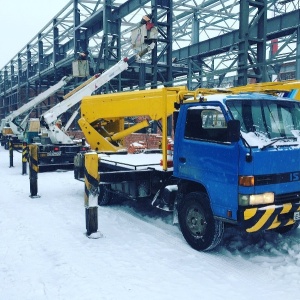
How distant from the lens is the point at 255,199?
4230 millimetres

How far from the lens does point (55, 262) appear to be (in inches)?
181

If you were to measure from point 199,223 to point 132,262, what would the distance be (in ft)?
3.70

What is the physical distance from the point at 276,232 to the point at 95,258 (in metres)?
3.09

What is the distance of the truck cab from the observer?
4227 millimetres

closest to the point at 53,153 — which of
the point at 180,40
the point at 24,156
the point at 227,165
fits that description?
the point at 24,156

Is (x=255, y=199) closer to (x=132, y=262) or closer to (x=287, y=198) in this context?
(x=287, y=198)

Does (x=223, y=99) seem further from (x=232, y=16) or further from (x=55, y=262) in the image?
(x=232, y=16)

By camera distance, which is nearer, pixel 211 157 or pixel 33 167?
pixel 211 157

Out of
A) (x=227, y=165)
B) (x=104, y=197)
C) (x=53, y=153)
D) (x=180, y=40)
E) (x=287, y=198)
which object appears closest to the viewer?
(x=227, y=165)

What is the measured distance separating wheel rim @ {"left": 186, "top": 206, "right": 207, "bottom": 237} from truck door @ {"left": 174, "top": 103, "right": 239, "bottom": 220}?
13.2 inches

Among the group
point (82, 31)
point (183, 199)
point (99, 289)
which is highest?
point (82, 31)

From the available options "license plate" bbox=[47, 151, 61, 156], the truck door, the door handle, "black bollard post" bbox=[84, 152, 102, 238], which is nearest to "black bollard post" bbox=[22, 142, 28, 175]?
"license plate" bbox=[47, 151, 61, 156]

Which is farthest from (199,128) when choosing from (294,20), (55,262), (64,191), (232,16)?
(232,16)

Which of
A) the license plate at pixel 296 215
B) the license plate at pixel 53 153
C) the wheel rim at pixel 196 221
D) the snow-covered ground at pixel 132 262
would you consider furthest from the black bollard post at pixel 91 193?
the license plate at pixel 53 153
